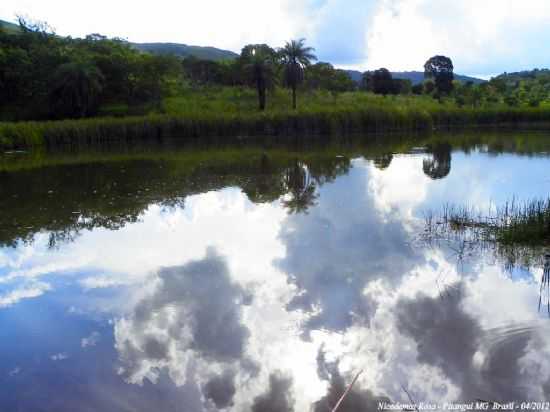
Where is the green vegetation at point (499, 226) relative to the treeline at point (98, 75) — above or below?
below

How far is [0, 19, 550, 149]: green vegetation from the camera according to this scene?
1685 inches

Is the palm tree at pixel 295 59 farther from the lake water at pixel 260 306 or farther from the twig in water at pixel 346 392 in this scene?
the twig in water at pixel 346 392

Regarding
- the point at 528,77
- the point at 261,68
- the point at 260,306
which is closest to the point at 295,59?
the point at 261,68

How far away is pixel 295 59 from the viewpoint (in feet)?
178

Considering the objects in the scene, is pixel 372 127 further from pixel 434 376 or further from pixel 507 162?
pixel 434 376

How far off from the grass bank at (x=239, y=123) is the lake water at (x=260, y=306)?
24869mm

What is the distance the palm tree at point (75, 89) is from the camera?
53.5 meters

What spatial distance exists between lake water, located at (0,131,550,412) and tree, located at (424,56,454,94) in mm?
71587

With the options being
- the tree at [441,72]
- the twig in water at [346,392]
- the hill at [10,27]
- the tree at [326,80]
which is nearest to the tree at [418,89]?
the tree at [441,72]

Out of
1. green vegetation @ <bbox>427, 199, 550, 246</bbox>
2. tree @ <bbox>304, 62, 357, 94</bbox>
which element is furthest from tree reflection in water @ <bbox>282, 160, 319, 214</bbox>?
tree @ <bbox>304, 62, 357, 94</bbox>

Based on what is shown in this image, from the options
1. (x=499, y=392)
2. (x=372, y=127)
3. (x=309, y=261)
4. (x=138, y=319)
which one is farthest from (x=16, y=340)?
(x=372, y=127)

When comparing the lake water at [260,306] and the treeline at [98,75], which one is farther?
the treeline at [98,75]

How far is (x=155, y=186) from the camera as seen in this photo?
61.0ft

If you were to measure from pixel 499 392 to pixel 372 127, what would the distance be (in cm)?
4393
